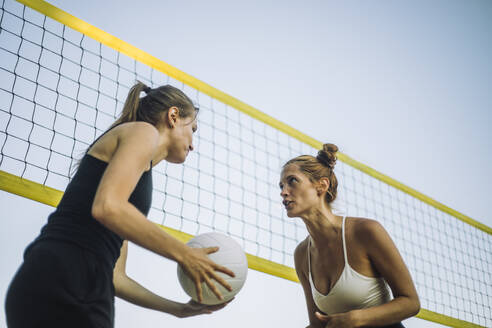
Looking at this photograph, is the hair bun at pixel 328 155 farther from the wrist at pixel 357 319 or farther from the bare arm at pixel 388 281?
the wrist at pixel 357 319

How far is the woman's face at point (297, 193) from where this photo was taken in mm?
2740

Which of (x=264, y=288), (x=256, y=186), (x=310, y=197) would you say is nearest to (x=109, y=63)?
(x=256, y=186)

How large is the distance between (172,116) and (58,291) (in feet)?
2.68

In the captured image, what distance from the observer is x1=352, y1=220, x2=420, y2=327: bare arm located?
2.16 metres

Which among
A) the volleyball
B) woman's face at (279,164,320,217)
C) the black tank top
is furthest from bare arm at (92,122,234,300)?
woman's face at (279,164,320,217)

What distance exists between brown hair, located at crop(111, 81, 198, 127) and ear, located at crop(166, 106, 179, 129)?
1.1 inches

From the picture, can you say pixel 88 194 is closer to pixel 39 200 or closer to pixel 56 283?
pixel 56 283

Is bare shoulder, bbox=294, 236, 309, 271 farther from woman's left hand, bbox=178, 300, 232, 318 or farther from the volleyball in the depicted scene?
woman's left hand, bbox=178, 300, 232, 318

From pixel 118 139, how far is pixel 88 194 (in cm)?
20

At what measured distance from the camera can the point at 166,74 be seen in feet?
12.7

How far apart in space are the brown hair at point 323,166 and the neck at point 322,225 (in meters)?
0.17

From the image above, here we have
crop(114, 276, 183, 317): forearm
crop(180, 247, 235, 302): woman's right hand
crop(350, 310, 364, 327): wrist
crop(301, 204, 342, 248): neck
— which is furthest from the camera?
crop(301, 204, 342, 248): neck

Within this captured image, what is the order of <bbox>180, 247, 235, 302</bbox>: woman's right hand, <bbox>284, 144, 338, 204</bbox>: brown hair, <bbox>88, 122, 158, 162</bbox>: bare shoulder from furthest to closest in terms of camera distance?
1. <bbox>284, 144, 338, 204</bbox>: brown hair
2. <bbox>88, 122, 158, 162</bbox>: bare shoulder
3. <bbox>180, 247, 235, 302</bbox>: woman's right hand

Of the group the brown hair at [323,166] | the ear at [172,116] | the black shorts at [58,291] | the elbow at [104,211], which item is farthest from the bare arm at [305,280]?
the elbow at [104,211]
